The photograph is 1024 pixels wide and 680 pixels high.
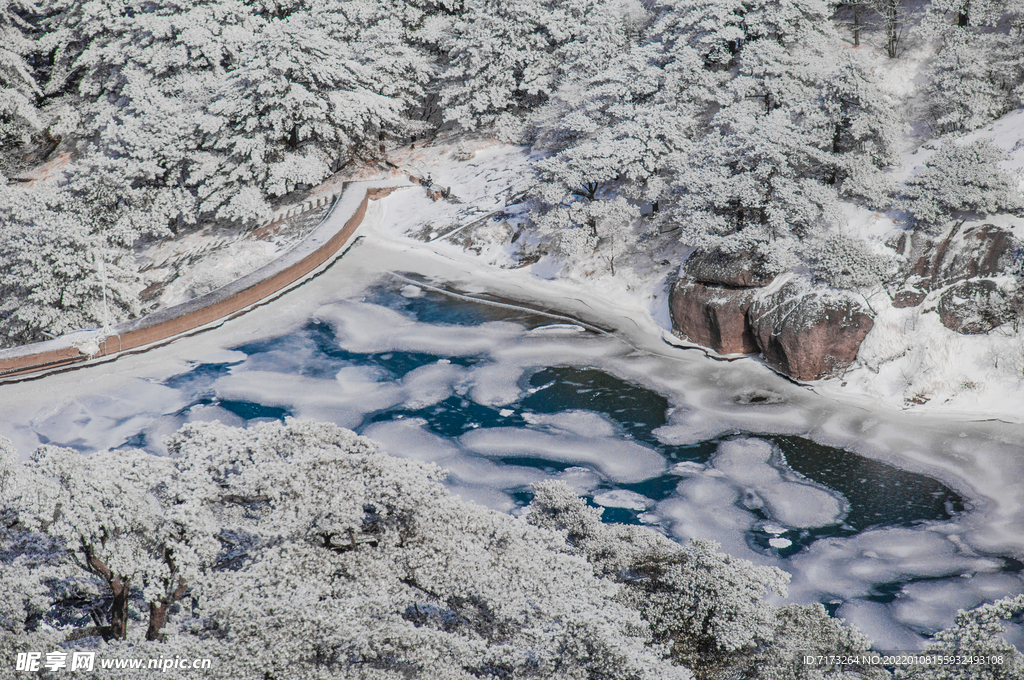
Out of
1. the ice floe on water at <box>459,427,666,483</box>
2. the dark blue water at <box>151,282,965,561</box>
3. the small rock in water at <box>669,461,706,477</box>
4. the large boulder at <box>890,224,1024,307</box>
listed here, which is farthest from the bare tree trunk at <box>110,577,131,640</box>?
the large boulder at <box>890,224,1024,307</box>

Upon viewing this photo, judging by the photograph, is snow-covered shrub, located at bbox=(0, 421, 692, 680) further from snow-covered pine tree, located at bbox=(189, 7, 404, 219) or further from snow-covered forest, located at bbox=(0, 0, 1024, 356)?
snow-covered pine tree, located at bbox=(189, 7, 404, 219)

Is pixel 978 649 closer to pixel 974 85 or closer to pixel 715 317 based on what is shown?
pixel 715 317

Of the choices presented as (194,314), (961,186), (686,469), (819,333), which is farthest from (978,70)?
(194,314)

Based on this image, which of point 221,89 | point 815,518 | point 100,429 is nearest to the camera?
point 815,518

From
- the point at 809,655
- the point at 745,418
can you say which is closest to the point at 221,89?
the point at 745,418

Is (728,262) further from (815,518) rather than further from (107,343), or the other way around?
(107,343)

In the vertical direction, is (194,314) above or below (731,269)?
below

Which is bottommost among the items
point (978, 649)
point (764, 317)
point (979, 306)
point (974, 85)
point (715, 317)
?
point (978, 649)
